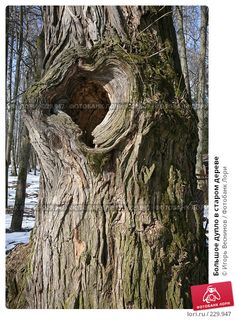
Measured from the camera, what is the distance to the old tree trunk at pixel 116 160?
1617mm

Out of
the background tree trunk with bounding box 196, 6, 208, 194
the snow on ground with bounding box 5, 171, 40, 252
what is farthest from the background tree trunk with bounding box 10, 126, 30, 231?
the background tree trunk with bounding box 196, 6, 208, 194

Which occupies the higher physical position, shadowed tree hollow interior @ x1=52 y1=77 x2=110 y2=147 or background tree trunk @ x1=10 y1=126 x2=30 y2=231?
shadowed tree hollow interior @ x1=52 y1=77 x2=110 y2=147

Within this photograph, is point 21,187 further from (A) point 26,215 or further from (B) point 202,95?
(B) point 202,95

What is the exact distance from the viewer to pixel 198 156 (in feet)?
6.24

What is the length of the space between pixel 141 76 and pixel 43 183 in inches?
27.6

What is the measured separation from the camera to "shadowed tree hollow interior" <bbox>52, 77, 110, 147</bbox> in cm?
168

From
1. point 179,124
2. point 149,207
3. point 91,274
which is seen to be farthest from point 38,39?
point 91,274

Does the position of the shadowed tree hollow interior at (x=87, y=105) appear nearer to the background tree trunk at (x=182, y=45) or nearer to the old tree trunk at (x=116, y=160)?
the old tree trunk at (x=116, y=160)

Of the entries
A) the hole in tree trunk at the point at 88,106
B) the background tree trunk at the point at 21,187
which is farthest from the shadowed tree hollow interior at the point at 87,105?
the background tree trunk at the point at 21,187
